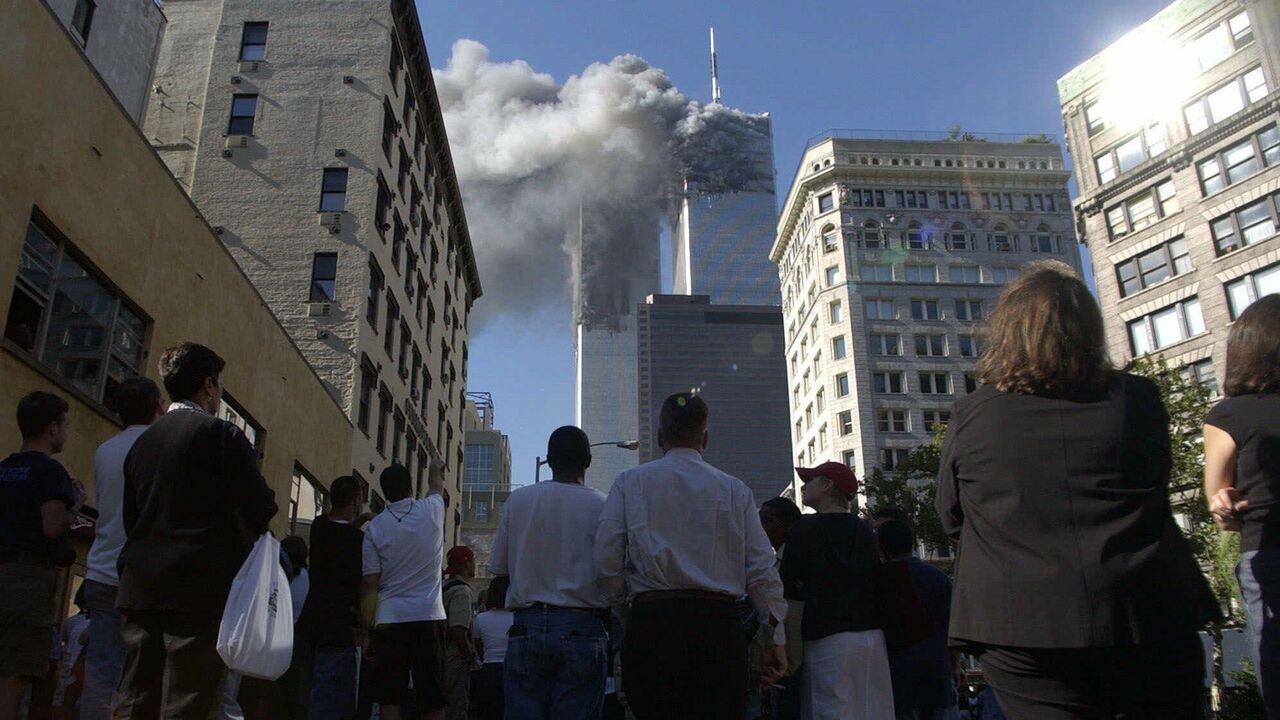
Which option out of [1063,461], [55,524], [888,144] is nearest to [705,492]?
[1063,461]

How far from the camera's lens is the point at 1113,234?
43469 mm

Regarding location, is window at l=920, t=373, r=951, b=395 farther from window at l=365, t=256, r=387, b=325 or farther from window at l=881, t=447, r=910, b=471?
window at l=365, t=256, r=387, b=325

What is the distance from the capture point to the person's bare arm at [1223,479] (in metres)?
3.55

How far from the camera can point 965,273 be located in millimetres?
80125

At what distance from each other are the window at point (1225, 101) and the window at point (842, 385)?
120ft

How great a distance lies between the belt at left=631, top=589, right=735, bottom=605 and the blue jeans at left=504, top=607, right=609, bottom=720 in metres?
0.69

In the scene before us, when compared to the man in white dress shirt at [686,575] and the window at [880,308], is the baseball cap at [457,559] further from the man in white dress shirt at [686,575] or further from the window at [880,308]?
the window at [880,308]

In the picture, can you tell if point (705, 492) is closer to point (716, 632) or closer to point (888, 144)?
point (716, 632)

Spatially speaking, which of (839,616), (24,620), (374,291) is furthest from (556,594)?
(374,291)

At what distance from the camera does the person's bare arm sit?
3549mm

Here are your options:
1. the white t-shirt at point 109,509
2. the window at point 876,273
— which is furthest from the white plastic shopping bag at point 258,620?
the window at point 876,273

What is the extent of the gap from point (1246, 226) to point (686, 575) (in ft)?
137

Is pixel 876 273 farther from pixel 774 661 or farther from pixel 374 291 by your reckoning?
pixel 774 661

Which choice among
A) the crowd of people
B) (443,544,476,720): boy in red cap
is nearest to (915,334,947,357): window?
(443,544,476,720): boy in red cap
